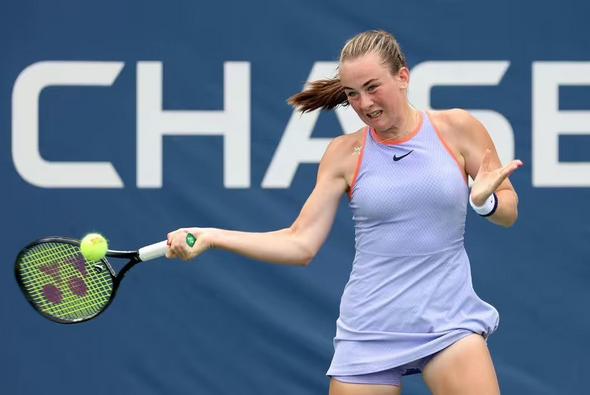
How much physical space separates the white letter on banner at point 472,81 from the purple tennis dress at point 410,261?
5.15 ft

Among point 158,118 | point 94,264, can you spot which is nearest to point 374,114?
point 94,264

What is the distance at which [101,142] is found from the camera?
5219 mm

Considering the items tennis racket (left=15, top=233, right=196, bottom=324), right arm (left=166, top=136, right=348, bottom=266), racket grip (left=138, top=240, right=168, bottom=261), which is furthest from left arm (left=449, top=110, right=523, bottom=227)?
tennis racket (left=15, top=233, right=196, bottom=324)

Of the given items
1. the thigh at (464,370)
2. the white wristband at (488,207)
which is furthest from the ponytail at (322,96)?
the thigh at (464,370)

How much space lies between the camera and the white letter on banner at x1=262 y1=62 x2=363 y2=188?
17.2ft

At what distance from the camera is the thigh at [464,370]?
11.4ft

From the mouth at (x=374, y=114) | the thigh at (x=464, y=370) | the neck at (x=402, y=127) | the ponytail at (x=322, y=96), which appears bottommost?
the thigh at (x=464, y=370)

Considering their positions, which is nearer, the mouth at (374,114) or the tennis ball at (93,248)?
the mouth at (374,114)

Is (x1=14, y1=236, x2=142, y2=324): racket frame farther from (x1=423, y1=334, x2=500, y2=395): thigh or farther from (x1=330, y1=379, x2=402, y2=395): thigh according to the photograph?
(x1=423, y1=334, x2=500, y2=395): thigh

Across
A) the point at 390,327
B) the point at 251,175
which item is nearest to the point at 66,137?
the point at 251,175

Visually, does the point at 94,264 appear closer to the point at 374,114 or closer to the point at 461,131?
the point at 374,114

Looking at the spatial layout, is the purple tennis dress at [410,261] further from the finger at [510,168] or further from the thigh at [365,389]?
the finger at [510,168]

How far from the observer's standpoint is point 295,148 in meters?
5.23

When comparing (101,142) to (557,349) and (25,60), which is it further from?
(557,349)
